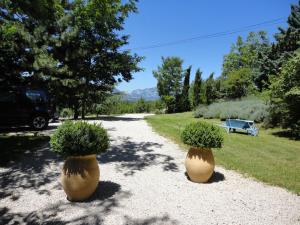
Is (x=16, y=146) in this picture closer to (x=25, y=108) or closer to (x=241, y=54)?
(x=25, y=108)

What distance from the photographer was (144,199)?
4.79 m

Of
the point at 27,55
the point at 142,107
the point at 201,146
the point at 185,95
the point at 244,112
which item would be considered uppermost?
the point at 27,55

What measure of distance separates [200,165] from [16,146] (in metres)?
6.92

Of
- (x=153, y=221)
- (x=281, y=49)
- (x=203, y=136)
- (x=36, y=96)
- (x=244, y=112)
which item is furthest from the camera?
(x=281, y=49)

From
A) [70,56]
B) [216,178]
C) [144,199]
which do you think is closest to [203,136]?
[216,178]

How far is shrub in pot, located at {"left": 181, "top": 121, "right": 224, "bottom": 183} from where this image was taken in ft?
18.2

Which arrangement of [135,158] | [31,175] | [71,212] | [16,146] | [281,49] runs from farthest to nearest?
[281,49]
[16,146]
[135,158]
[31,175]
[71,212]

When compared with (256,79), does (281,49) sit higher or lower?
higher

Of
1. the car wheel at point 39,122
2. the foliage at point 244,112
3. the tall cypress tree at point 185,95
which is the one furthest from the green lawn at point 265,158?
the tall cypress tree at point 185,95

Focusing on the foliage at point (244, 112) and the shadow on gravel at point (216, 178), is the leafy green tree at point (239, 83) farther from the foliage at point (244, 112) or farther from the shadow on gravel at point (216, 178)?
the shadow on gravel at point (216, 178)

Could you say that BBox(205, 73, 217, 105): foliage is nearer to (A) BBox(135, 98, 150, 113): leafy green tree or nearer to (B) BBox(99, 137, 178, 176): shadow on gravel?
(A) BBox(135, 98, 150, 113): leafy green tree

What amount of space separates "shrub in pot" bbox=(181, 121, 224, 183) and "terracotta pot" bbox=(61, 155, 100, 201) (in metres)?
2.26

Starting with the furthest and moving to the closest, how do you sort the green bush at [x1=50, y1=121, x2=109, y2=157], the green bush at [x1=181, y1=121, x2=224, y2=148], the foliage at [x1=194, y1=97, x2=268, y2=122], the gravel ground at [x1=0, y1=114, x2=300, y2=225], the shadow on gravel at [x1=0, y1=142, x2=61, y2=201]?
1. the foliage at [x1=194, y1=97, x2=268, y2=122]
2. the green bush at [x1=181, y1=121, x2=224, y2=148]
3. the shadow on gravel at [x1=0, y1=142, x2=61, y2=201]
4. the green bush at [x1=50, y1=121, x2=109, y2=157]
5. the gravel ground at [x1=0, y1=114, x2=300, y2=225]

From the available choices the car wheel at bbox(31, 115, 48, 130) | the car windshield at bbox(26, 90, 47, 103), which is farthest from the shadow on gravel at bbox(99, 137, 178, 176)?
the car windshield at bbox(26, 90, 47, 103)
